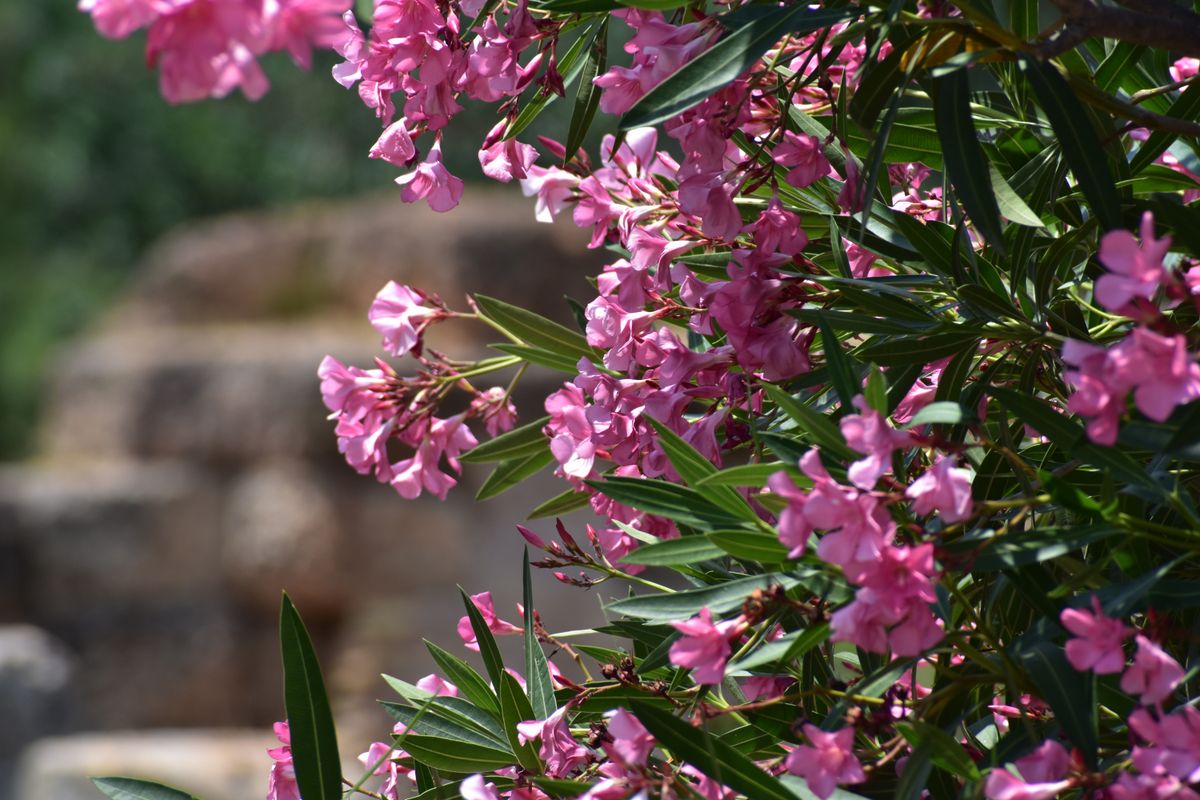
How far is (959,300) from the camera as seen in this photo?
777mm

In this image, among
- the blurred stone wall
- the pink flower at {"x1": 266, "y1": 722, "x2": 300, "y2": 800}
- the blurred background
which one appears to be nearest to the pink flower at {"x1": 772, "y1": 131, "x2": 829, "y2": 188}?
the pink flower at {"x1": 266, "y1": 722, "x2": 300, "y2": 800}

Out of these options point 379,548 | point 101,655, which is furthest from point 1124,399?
point 101,655

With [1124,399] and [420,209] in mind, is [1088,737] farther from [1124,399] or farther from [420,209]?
[420,209]

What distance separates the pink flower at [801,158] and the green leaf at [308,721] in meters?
0.38

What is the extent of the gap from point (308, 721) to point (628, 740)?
212 mm

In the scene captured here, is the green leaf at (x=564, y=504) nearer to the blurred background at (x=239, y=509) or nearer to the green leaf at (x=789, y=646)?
the green leaf at (x=789, y=646)

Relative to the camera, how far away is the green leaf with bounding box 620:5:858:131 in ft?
2.16

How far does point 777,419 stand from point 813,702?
0.17m

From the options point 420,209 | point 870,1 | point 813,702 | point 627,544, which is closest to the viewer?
point 870,1

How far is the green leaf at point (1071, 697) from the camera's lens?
2.02 feet

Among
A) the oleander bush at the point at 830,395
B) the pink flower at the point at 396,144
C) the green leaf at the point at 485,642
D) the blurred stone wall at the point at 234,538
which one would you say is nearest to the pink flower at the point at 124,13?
the oleander bush at the point at 830,395

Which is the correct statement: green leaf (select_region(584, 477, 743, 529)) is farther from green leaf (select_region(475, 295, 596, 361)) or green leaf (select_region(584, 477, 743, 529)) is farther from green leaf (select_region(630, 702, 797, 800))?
green leaf (select_region(475, 295, 596, 361))

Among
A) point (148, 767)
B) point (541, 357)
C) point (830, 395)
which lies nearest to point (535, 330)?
point (541, 357)

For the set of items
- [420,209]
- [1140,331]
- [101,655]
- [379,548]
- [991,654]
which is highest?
[1140,331]
